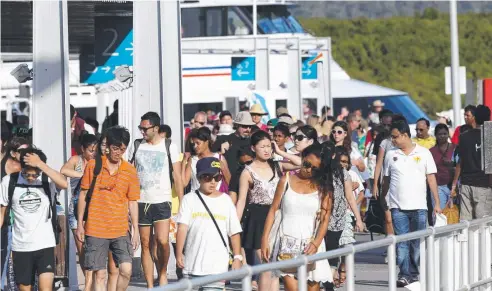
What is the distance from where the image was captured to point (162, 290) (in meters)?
6.63

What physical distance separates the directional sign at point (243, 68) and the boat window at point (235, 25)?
16.5 meters

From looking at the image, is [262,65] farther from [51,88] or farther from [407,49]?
[407,49]

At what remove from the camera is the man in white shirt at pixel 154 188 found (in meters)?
14.4

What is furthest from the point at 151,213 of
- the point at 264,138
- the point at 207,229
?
the point at 207,229

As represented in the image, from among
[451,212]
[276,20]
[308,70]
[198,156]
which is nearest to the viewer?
[198,156]

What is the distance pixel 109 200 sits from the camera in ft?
41.6

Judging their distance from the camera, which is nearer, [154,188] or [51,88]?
[154,188]

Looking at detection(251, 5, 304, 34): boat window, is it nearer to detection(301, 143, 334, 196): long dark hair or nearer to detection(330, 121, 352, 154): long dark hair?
detection(330, 121, 352, 154): long dark hair

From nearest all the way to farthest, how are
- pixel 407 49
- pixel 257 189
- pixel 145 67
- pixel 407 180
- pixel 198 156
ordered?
1. pixel 257 189
2. pixel 198 156
3. pixel 407 180
4. pixel 145 67
5. pixel 407 49

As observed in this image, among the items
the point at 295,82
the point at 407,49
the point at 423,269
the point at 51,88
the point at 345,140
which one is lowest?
the point at 423,269

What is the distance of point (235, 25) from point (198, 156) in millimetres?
38740

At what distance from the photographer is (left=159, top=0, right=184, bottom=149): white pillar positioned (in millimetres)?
16859

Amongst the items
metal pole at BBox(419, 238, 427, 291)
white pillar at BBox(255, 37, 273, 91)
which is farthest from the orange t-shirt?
white pillar at BBox(255, 37, 273, 91)

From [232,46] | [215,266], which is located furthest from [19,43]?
[215,266]
